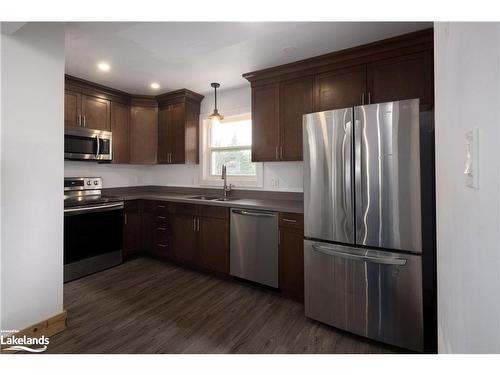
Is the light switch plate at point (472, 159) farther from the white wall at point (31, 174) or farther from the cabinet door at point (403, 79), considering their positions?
the white wall at point (31, 174)

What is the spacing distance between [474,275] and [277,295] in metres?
2.11

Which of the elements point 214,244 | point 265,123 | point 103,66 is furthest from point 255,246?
point 103,66

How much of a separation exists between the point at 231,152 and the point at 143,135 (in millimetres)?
1443

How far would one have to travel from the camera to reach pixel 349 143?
1774 millimetres

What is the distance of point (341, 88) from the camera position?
7.63 feet

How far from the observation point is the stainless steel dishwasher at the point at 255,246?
2427mm

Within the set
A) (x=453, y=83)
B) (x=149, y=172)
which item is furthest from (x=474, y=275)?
(x=149, y=172)

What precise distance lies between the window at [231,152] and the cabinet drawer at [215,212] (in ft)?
2.21

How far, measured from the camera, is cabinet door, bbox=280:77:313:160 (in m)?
→ 2.52

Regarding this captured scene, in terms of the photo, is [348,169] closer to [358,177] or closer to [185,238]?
[358,177]

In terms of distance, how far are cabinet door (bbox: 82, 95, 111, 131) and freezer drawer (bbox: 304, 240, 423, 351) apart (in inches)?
123

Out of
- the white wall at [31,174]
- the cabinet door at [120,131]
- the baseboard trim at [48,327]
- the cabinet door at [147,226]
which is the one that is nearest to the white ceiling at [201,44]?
the white wall at [31,174]

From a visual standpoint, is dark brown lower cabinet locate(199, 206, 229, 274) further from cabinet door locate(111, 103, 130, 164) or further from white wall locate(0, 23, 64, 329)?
cabinet door locate(111, 103, 130, 164)
